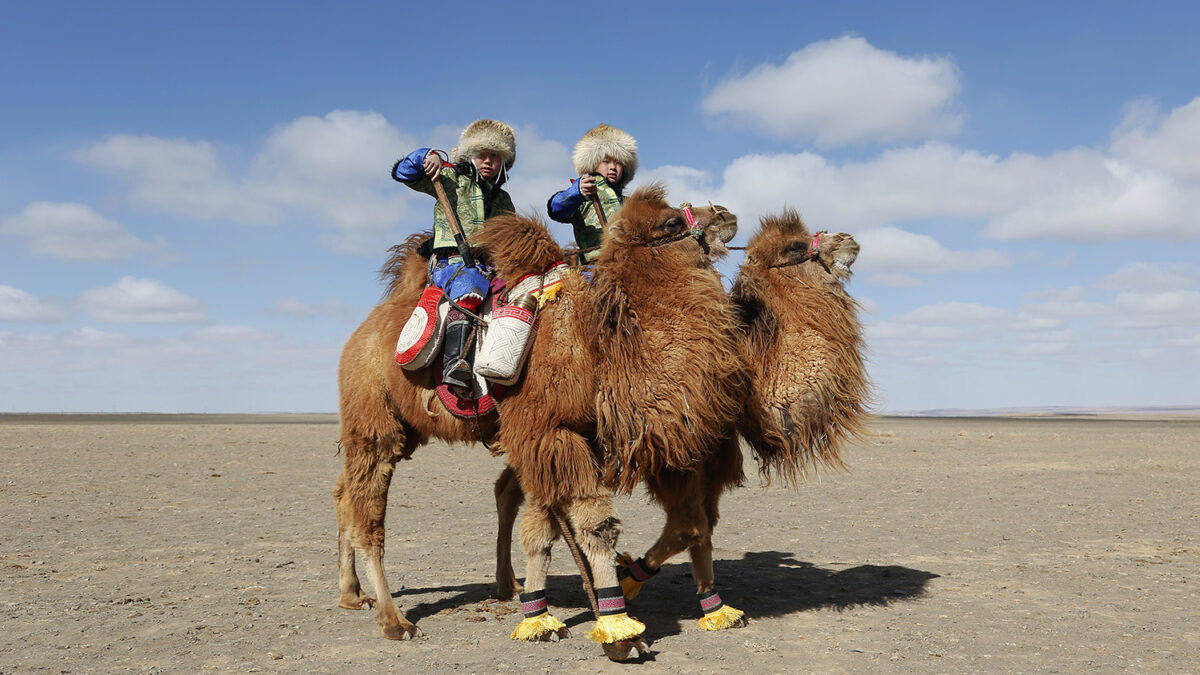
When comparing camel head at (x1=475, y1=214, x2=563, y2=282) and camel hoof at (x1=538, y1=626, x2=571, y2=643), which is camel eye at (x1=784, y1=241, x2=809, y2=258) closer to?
camel head at (x1=475, y1=214, x2=563, y2=282)

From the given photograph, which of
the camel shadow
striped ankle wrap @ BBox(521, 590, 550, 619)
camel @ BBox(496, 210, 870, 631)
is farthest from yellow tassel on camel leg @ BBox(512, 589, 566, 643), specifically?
camel @ BBox(496, 210, 870, 631)

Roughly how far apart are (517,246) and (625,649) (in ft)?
8.43

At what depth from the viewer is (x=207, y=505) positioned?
13.1m

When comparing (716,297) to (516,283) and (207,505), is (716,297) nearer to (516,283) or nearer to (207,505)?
(516,283)

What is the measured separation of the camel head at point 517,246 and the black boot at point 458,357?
1.46 ft

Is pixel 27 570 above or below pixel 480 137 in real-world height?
below

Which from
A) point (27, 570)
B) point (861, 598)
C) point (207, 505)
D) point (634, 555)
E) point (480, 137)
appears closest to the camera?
point (480, 137)

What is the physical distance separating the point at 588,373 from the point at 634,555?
4.09 metres

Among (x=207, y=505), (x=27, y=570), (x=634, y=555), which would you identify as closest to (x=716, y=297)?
(x=634, y=555)

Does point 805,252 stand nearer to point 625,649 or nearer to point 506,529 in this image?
point 625,649

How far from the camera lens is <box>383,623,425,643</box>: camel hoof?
5.94 metres

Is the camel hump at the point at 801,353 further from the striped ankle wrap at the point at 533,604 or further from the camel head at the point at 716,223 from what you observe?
the striped ankle wrap at the point at 533,604

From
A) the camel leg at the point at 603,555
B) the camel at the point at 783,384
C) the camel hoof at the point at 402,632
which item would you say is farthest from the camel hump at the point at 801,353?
the camel hoof at the point at 402,632

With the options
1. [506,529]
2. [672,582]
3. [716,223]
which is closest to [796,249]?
[716,223]
